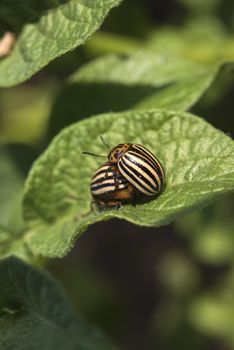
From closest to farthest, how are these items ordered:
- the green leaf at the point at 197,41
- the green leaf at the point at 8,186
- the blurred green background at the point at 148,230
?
the green leaf at the point at 8,186 < the blurred green background at the point at 148,230 < the green leaf at the point at 197,41

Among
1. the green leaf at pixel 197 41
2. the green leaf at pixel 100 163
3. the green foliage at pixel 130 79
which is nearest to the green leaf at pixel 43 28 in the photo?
the green leaf at pixel 100 163

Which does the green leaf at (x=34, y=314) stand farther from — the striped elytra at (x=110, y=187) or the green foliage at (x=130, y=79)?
the green foliage at (x=130, y=79)

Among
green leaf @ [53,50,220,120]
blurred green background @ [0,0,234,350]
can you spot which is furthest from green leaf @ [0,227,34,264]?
green leaf @ [53,50,220,120]

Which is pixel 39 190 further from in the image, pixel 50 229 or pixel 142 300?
pixel 142 300

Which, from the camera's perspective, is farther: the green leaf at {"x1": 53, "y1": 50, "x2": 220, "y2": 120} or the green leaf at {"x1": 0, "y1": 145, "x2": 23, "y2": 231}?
the green leaf at {"x1": 0, "y1": 145, "x2": 23, "y2": 231}

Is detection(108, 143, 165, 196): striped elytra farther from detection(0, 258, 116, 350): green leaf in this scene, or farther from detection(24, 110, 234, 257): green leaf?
detection(0, 258, 116, 350): green leaf

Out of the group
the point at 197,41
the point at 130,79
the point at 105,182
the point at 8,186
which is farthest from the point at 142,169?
the point at 197,41
